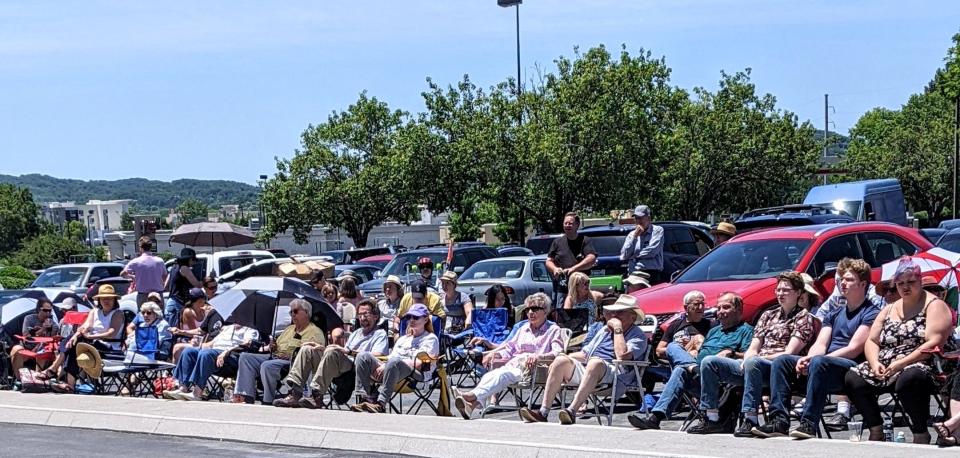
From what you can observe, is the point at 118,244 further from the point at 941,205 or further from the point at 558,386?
the point at 558,386

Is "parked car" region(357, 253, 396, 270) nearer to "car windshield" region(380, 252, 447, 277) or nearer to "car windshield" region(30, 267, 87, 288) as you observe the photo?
"car windshield" region(380, 252, 447, 277)

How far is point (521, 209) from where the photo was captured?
41.7 m

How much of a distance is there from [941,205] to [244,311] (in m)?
71.0

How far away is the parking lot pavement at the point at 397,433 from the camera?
871 centimetres

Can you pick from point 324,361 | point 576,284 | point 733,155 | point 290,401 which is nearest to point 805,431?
point 576,284

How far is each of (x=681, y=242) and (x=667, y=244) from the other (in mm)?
468

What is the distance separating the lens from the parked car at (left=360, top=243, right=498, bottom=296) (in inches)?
965

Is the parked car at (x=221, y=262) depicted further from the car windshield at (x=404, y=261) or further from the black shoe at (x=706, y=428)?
the black shoe at (x=706, y=428)

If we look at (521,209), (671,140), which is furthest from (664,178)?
(521,209)

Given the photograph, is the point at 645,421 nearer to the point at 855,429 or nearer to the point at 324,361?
the point at 855,429

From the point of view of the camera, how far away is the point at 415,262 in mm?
24969

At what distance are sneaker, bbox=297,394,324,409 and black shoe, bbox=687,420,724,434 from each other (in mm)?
4194

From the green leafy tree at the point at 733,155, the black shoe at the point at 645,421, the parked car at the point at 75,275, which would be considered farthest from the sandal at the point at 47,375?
the green leafy tree at the point at 733,155

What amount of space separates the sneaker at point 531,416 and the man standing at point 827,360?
2.17 metres
